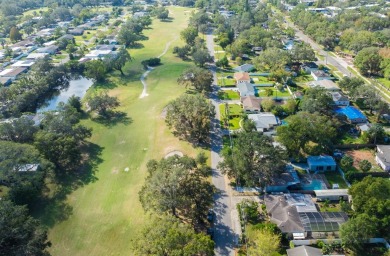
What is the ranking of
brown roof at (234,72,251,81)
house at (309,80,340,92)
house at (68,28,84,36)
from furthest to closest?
house at (68,28,84,36) < brown roof at (234,72,251,81) < house at (309,80,340,92)

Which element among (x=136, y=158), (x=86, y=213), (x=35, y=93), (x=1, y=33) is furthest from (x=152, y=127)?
(x=1, y=33)

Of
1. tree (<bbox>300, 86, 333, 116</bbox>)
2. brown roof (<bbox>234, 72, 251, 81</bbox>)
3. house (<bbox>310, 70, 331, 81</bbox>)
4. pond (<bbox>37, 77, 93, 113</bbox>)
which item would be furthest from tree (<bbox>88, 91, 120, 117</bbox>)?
house (<bbox>310, 70, 331, 81</bbox>)

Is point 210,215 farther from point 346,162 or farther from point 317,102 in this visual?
point 317,102

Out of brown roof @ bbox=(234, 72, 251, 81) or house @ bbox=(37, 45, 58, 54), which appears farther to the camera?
house @ bbox=(37, 45, 58, 54)

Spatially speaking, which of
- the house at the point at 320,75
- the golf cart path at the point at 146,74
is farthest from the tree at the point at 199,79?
the house at the point at 320,75

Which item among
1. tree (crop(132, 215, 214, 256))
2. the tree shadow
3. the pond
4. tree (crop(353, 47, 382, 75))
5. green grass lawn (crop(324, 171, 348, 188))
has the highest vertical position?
tree (crop(353, 47, 382, 75))

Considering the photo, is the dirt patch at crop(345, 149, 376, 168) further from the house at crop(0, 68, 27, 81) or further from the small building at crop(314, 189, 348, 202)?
the house at crop(0, 68, 27, 81)
